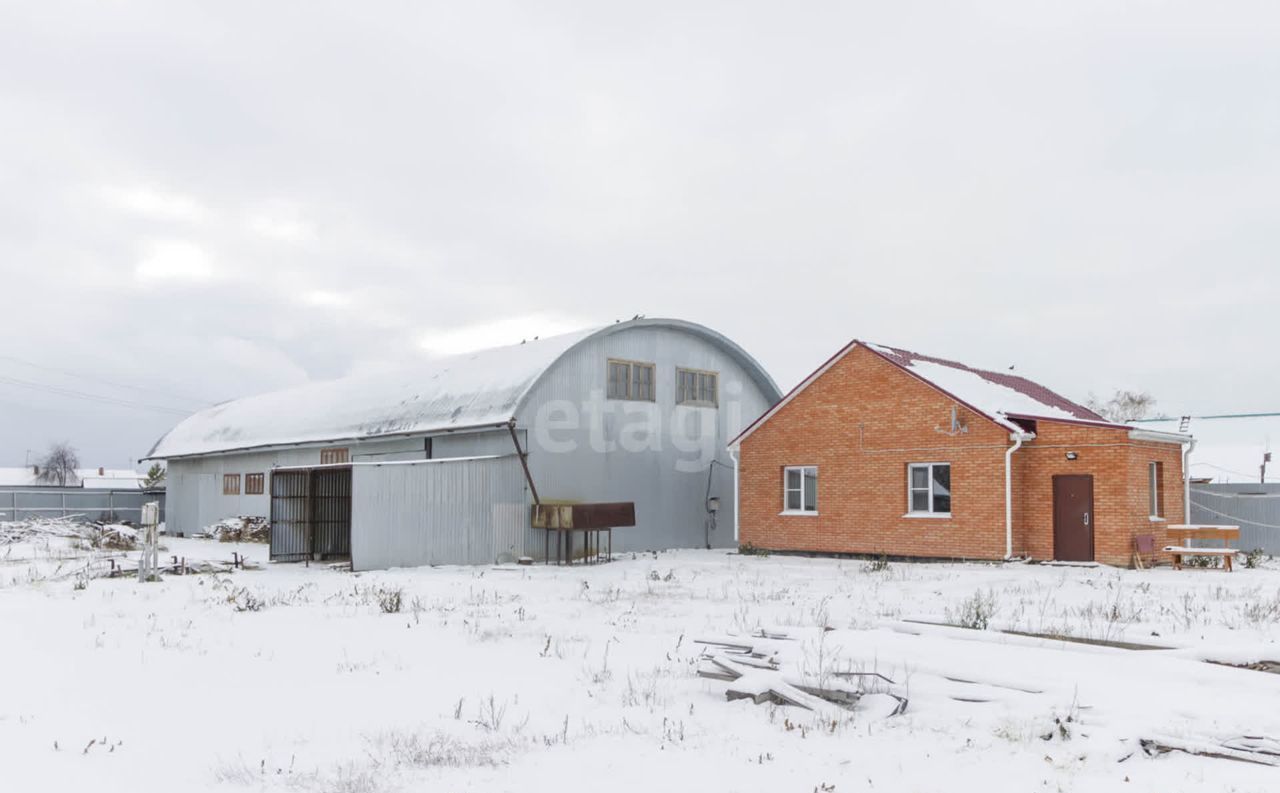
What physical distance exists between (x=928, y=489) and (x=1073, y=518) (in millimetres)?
3067

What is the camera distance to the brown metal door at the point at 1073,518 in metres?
20.8

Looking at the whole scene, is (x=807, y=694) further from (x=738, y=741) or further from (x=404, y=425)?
(x=404, y=425)

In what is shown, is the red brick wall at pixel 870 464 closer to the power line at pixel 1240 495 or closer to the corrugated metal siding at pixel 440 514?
the corrugated metal siding at pixel 440 514

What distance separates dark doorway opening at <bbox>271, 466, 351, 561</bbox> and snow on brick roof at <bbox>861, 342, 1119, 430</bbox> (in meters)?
13.7

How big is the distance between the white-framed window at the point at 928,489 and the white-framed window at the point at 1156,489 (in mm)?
4284

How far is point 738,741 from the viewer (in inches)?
288

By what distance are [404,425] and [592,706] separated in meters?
20.1

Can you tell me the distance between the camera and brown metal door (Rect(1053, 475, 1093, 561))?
68.4 ft

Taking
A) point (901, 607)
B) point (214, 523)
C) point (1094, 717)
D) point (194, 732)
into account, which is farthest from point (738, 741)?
point (214, 523)

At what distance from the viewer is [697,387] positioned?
28.4m

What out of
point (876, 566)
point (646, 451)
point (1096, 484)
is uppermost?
point (646, 451)

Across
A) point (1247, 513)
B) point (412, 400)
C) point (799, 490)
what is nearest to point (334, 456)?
point (412, 400)

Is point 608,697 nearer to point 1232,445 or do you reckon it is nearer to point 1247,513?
point 1247,513

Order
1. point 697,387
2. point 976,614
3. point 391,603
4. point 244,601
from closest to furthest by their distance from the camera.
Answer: point 976,614, point 391,603, point 244,601, point 697,387
